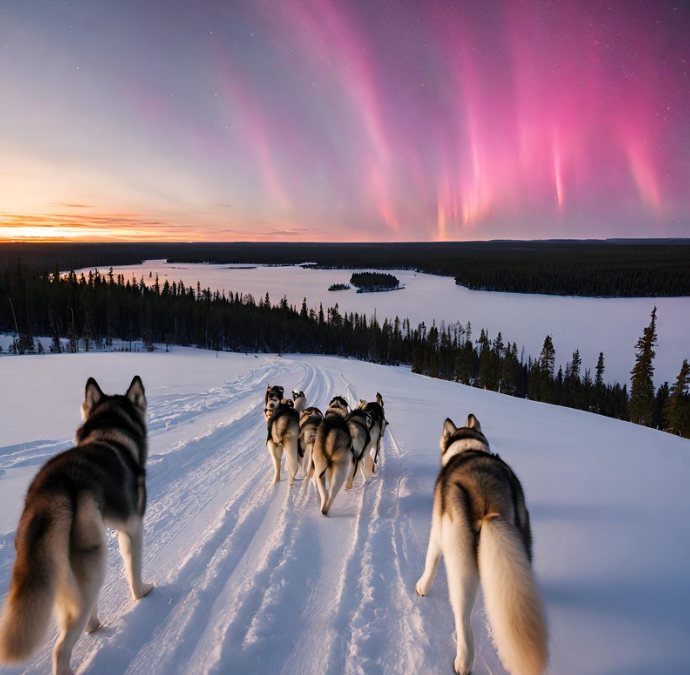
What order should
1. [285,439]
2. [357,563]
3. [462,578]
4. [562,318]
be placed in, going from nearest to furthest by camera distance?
[462,578], [357,563], [285,439], [562,318]

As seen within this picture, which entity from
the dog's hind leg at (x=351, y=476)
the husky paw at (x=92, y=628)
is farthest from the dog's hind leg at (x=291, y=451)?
the husky paw at (x=92, y=628)

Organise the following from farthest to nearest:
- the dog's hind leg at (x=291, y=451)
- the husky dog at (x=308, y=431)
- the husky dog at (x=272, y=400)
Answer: the husky dog at (x=272, y=400)
the husky dog at (x=308, y=431)
the dog's hind leg at (x=291, y=451)

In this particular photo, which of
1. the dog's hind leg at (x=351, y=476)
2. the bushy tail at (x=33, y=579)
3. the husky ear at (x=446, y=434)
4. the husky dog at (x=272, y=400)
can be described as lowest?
the dog's hind leg at (x=351, y=476)

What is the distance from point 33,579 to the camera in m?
2.29

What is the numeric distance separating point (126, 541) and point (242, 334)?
87.4 m

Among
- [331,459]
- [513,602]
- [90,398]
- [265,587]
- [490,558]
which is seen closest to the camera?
[513,602]

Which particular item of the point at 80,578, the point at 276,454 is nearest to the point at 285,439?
the point at 276,454

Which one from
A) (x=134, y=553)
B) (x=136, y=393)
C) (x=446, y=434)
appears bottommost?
(x=134, y=553)

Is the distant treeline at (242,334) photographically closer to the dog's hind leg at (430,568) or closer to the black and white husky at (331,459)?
the black and white husky at (331,459)

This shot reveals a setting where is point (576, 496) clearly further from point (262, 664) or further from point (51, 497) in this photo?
point (51, 497)

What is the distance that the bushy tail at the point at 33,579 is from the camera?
220cm

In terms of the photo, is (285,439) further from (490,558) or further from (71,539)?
(490,558)

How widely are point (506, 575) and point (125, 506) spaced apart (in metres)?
3.26

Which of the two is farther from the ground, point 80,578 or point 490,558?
point 490,558
